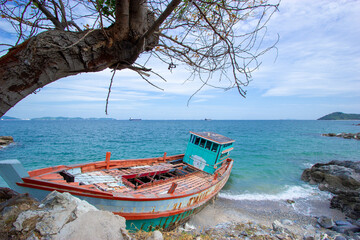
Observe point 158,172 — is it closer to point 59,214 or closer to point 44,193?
point 44,193

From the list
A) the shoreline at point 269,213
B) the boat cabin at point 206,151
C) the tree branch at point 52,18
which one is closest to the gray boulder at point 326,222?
the shoreline at point 269,213

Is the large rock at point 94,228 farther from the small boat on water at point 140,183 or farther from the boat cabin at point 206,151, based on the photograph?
the boat cabin at point 206,151

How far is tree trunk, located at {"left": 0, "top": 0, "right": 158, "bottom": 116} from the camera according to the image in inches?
73.2

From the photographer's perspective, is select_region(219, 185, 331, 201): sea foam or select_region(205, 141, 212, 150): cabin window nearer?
select_region(205, 141, 212, 150): cabin window

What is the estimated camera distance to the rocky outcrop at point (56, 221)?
257 centimetres

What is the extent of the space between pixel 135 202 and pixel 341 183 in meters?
17.3

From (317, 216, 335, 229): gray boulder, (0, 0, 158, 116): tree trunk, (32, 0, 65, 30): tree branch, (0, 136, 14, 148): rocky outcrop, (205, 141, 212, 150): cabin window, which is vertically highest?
(32, 0, 65, 30): tree branch

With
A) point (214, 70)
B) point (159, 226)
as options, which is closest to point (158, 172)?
point (159, 226)

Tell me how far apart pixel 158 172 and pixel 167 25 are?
28.6 feet

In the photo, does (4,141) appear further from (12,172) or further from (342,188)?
(342,188)

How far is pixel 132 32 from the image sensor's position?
251 cm

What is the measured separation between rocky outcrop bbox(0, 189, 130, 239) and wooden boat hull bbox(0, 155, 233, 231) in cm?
221

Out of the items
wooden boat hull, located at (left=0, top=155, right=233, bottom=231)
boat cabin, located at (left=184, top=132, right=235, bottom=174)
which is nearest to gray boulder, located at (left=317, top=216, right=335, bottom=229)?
boat cabin, located at (left=184, top=132, right=235, bottom=174)

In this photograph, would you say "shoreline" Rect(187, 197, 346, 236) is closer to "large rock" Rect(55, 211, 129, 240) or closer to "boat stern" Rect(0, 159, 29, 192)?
"large rock" Rect(55, 211, 129, 240)
